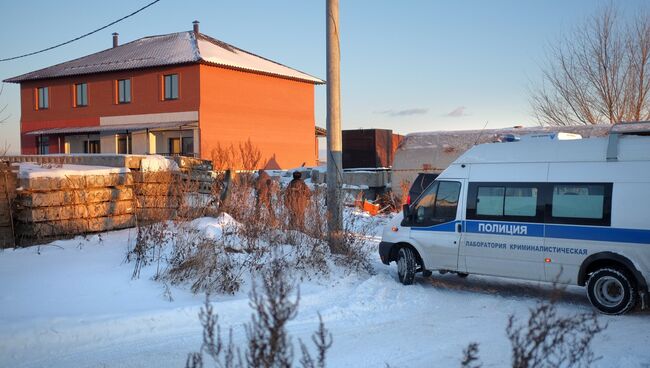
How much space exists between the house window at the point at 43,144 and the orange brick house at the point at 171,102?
0.08 meters

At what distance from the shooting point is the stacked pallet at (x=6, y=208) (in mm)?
10789

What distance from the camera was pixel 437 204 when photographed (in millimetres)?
10586

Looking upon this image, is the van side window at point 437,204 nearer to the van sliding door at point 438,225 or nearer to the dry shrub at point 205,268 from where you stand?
the van sliding door at point 438,225

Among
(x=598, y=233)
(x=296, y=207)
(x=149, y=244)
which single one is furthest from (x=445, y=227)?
(x=149, y=244)

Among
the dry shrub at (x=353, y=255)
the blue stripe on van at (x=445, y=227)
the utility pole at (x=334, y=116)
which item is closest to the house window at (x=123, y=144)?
the utility pole at (x=334, y=116)

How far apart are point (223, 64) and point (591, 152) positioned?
33.6 meters

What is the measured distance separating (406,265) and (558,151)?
10.1 ft

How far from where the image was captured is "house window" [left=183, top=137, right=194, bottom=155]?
40781mm

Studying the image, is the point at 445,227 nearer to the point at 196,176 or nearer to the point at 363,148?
the point at 196,176

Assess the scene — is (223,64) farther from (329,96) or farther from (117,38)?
(329,96)

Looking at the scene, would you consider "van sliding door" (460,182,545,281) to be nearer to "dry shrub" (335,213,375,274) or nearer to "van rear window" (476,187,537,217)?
"van rear window" (476,187,537,217)

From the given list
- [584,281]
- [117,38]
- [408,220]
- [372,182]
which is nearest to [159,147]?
[117,38]

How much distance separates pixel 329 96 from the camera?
11797mm

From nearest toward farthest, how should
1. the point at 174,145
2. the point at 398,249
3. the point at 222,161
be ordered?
the point at 398,249, the point at 222,161, the point at 174,145
